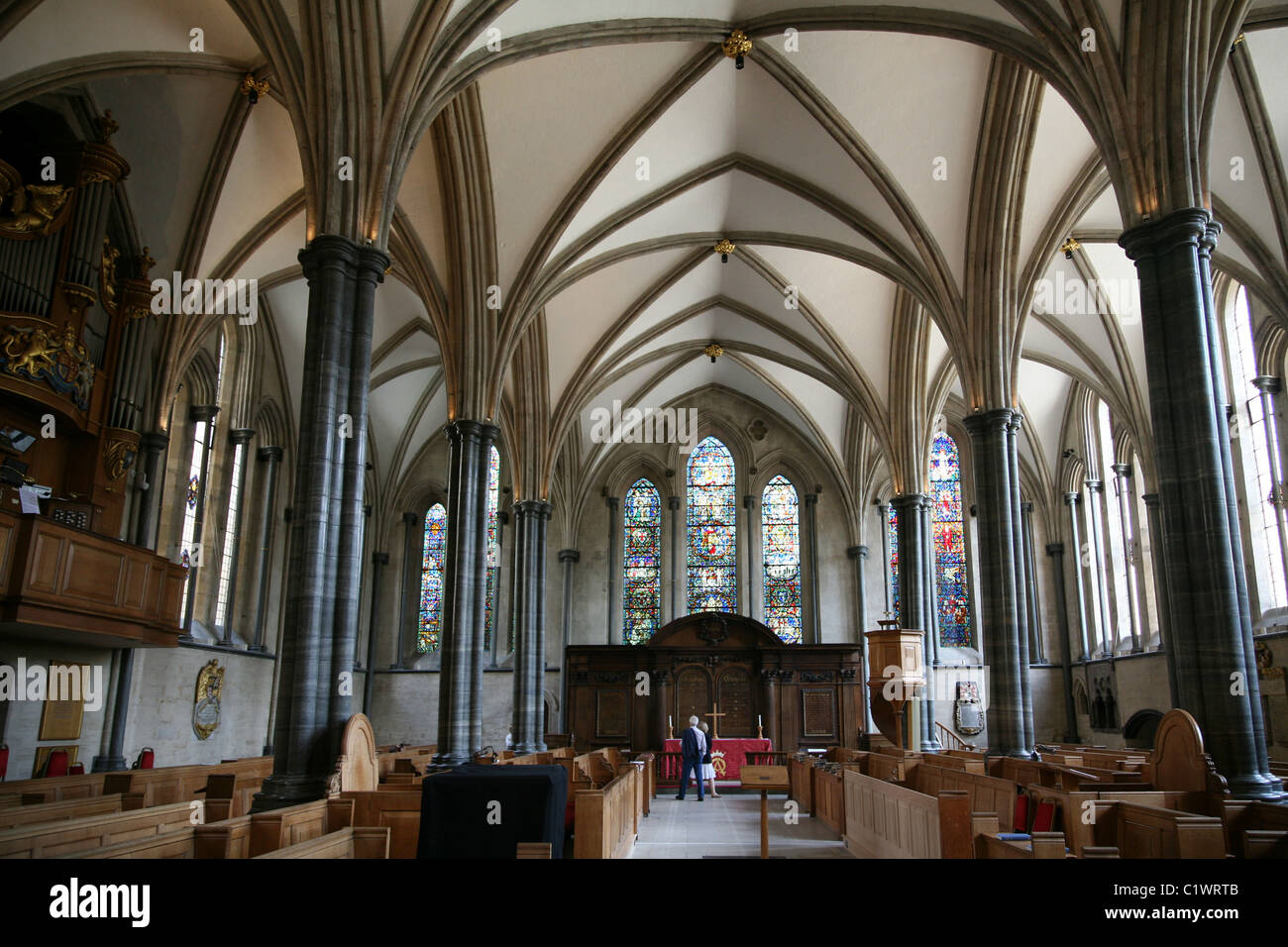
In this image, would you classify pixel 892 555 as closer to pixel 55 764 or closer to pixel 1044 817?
pixel 1044 817

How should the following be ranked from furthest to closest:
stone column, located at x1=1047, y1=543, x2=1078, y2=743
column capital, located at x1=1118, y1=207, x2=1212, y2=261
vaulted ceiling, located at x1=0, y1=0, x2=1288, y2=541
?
stone column, located at x1=1047, y1=543, x2=1078, y2=743 → vaulted ceiling, located at x1=0, y1=0, x2=1288, y2=541 → column capital, located at x1=1118, y1=207, x2=1212, y2=261

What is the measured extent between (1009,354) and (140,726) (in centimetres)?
1586

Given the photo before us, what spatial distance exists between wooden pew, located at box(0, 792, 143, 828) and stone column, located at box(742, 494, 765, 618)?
64.7 ft

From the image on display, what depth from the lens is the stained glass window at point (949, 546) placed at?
86.3ft

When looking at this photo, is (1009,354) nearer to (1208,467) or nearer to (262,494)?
(1208,467)

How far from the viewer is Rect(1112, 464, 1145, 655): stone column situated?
73.5ft

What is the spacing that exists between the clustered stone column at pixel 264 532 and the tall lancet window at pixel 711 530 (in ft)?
37.8

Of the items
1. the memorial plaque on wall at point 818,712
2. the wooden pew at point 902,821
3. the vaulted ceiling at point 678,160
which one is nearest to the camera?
the wooden pew at point 902,821

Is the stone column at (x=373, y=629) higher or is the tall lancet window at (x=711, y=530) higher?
the tall lancet window at (x=711, y=530)

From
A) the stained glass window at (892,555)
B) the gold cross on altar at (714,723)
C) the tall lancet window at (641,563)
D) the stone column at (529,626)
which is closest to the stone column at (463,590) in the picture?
the stone column at (529,626)

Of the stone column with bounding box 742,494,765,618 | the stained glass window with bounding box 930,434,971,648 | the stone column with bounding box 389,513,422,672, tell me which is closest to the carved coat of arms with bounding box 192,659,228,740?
the stone column with bounding box 389,513,422,672

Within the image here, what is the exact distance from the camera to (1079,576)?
25188 millimetres

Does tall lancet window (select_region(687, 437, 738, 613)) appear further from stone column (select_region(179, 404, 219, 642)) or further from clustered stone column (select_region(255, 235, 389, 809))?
clustered stone column (select_region(255, 235, 389, 809))

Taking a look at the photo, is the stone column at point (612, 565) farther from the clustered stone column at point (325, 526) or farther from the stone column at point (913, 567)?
the clustered stone column at point (325, 526)
